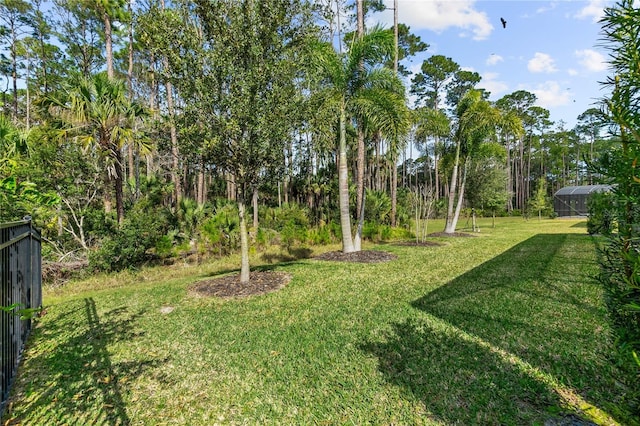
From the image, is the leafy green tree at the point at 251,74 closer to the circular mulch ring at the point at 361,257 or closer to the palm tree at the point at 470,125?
the circular mulch ring at the point at 361,257

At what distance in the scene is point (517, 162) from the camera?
49094mm

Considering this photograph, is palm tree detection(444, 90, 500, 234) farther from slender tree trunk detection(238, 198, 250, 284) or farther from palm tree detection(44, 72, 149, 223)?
palm tree detection(44, 72, 149, 223)

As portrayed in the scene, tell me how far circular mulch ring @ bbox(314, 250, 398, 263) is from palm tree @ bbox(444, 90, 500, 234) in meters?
7.36

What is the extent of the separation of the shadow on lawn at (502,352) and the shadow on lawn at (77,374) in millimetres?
2542

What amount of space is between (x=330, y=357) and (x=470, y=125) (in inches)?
575

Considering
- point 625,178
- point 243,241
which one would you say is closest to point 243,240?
point 243,241

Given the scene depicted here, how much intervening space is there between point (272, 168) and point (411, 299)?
3568 millimetres

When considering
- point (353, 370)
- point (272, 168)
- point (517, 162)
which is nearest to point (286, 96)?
point (272, 168)

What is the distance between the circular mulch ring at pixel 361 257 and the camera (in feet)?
29.6

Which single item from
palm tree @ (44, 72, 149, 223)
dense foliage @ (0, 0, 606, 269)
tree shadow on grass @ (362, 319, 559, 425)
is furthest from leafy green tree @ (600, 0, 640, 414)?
palm tree @ (44, 72, 149, 223)

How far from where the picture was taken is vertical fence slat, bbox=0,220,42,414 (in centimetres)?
274

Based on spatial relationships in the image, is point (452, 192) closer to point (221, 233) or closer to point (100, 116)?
point (221, 233)

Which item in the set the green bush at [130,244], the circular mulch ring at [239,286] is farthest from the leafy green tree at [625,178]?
the green bush at [130,244]

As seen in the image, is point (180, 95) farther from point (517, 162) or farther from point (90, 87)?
point (517, 162)
